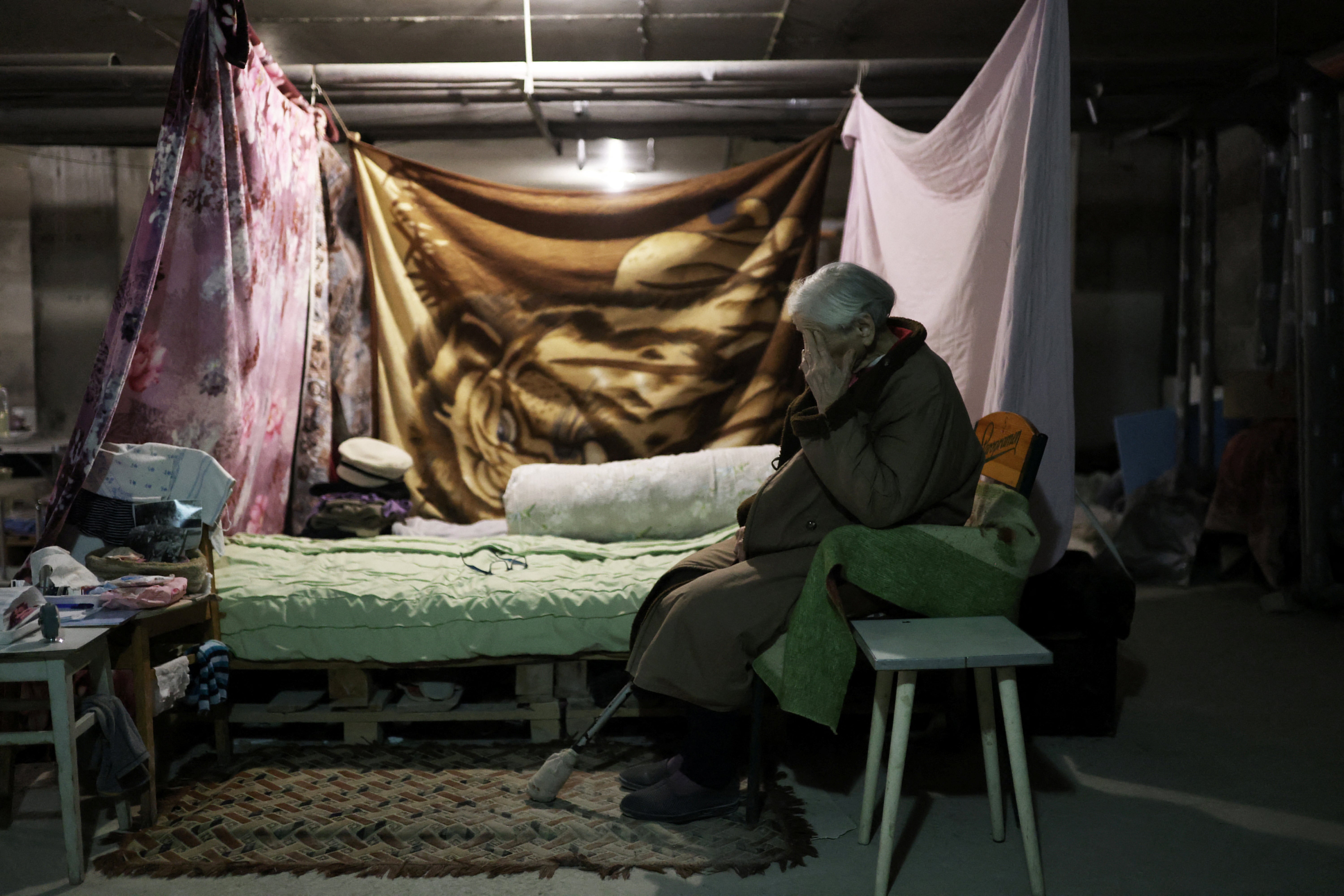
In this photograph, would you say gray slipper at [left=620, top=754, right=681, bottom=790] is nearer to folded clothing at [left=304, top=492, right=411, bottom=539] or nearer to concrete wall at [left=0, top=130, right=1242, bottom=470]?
folded clothing at [left=304, top=492, right=411, bottom=539]

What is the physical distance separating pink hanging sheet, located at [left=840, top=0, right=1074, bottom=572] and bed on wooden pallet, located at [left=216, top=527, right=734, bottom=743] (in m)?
1.22

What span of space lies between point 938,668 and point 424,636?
146cm

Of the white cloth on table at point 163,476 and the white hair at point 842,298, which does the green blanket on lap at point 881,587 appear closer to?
the white hair at point 842,298

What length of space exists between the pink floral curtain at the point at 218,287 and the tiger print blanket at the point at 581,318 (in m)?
0.53

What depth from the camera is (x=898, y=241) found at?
333 cm

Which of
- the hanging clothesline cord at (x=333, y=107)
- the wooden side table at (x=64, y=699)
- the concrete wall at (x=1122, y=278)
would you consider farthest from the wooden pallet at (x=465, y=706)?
the concrete wall at (x=1122, y=278)

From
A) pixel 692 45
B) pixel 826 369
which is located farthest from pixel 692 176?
pixel 826 369

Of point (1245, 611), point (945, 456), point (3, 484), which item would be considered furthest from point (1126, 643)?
point (3, 484)

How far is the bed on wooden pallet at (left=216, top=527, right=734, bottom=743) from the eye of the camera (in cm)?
263

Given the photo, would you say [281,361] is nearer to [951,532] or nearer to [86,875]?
[86,875]

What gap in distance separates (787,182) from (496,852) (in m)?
2.91

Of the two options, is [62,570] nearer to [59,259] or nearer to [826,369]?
[826,369]

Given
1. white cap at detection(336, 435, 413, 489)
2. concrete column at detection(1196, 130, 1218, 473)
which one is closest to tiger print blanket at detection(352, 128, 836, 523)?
white cap at detection(336, 435, 413, 489)

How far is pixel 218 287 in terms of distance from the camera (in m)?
2.91
